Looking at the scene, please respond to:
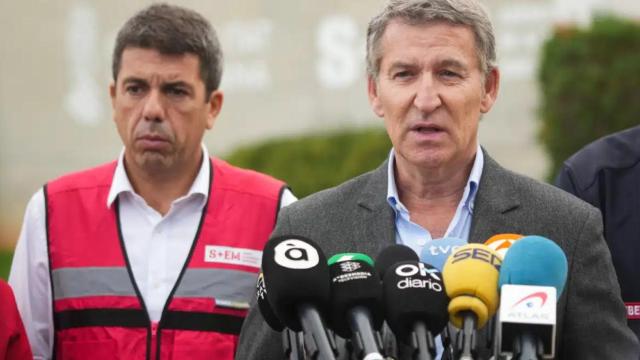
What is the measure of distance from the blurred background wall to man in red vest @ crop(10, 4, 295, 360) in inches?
257

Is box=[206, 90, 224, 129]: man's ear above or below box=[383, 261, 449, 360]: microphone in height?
above

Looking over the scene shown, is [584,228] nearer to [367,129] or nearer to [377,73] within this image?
[377,73]

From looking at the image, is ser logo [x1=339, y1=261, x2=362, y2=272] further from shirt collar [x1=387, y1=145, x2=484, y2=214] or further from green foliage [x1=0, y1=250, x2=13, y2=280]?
green foliage [x1=0, y1=250, x2=13, y2=280]

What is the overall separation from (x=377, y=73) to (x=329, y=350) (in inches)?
55.9

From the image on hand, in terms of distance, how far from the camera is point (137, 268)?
5211mm

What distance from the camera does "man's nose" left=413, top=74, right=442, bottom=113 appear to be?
13.9 feet

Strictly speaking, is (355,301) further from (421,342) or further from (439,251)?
(439,251)

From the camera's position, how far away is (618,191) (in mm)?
4805

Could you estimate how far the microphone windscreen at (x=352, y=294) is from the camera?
11.1 feet

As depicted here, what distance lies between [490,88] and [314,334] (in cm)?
150

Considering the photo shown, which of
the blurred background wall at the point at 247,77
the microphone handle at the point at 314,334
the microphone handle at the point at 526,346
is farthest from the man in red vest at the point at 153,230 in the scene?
the blurred background wall at the point at 247,77

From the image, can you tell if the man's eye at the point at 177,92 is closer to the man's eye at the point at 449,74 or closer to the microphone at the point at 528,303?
the man's eye at the point at 449,74

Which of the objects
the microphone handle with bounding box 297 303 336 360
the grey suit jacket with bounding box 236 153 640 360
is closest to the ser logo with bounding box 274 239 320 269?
the microphone handle with bounding box 297 303 336 360

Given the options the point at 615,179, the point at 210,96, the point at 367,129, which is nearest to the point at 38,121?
the point at 367,129
